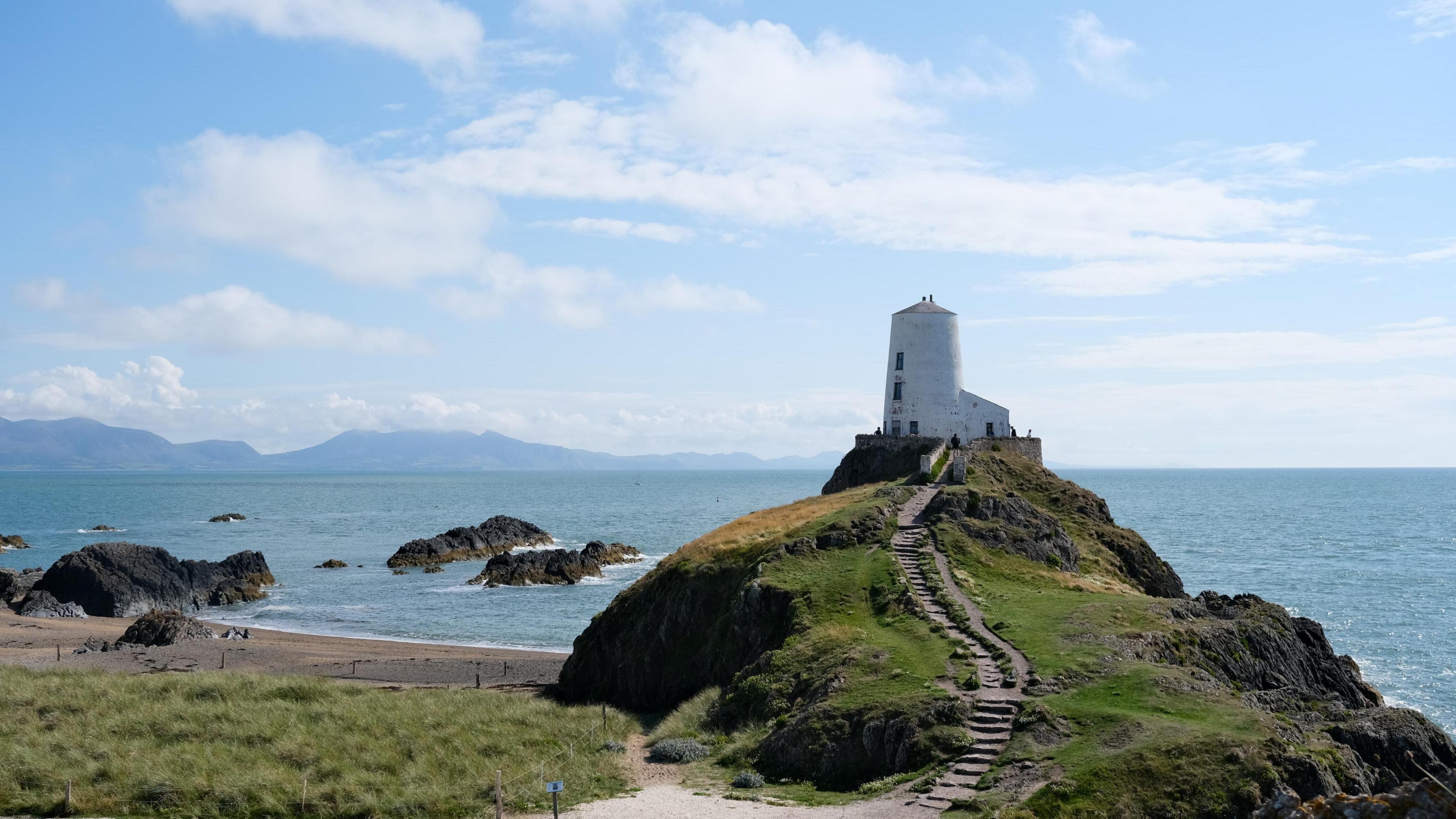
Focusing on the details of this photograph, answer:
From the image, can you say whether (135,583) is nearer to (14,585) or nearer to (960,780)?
(14,585)

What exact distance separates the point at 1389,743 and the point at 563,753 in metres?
21.3

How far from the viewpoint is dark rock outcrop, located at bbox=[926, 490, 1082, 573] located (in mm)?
45375

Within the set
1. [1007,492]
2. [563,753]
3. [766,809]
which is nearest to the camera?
[766,809]

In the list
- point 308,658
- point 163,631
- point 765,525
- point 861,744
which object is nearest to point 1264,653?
point 861,744

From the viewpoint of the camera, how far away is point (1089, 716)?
2516 cm

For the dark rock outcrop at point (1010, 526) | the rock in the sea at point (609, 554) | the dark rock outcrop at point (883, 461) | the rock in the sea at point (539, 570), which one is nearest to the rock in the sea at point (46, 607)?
the rock in the sea at point (539, 570)

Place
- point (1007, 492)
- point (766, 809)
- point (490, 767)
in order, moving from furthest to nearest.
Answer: point (1007, 492) < point (490, 767) < point (766, 809)

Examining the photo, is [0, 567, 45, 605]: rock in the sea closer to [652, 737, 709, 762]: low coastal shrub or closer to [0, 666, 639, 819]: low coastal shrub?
[0, 666, 639, 819]: low coastal shrub

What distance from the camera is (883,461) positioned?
216 ft

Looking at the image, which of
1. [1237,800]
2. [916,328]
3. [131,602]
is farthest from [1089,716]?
[131,602]

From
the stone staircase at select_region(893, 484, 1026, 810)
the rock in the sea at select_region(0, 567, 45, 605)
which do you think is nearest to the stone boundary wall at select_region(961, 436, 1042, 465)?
the stone staircase at select_region(893, 484, 1026, 810)

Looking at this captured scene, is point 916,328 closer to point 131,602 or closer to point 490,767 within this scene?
point 490,767

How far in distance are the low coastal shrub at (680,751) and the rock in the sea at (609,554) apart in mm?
69854

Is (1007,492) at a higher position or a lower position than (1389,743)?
higher
